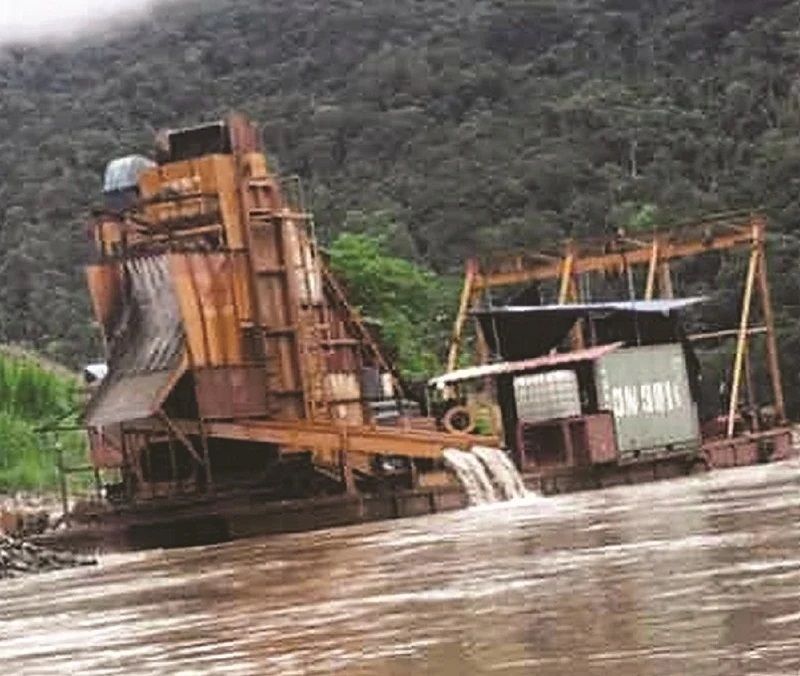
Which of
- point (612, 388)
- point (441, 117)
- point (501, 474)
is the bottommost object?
point (501, 474)

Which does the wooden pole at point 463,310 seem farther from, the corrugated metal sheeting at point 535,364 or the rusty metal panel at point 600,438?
the rusty metal panel at point 600,438

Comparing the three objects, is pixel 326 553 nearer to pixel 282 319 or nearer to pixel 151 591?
pixel 151 591

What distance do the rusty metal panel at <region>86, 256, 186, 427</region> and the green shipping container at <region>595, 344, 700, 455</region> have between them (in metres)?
8.57

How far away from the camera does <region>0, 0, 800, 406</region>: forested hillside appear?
72.0 m

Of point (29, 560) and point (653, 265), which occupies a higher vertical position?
point (653, 265)

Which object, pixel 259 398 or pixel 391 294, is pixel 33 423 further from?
pixel 391 294

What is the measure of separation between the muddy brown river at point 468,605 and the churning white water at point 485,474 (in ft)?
23.6

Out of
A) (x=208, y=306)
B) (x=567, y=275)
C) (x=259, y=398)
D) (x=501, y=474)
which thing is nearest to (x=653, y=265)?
(x=567, y=275)

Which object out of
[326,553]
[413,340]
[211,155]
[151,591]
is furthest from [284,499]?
[413,340]

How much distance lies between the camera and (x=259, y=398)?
28922 millimetres

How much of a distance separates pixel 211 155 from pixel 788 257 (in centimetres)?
3211

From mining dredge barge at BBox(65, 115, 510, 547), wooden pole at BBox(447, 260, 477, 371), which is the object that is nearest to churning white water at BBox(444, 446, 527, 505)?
mining dredge barge at BBox(65, 115, 510, 547)

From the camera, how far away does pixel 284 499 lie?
28.7 m

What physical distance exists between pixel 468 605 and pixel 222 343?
17.9 meters
